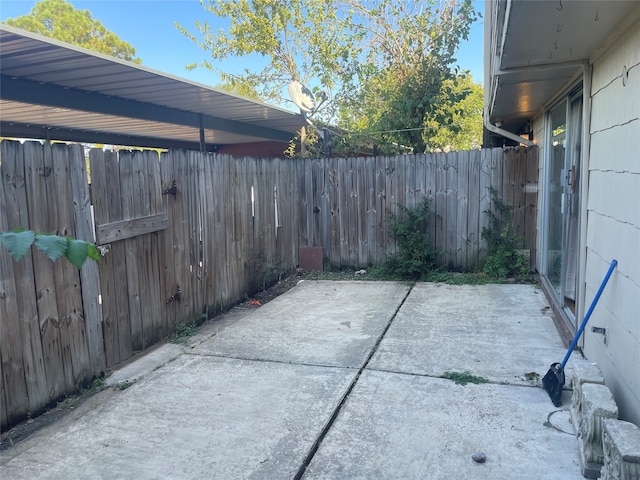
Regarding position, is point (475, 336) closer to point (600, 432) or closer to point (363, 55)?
point (600, 432)

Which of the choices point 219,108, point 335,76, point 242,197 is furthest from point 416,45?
point 242,197

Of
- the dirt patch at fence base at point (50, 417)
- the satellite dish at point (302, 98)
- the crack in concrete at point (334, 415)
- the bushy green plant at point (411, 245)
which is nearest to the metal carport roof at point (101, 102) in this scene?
the satellite dish at point (302, 98)

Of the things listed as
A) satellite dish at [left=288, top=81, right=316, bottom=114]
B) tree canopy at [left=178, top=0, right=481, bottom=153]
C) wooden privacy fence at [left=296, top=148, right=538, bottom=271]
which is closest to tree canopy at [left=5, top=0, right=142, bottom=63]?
tree canopy at [left=178, top=0, right=481, bottom=153]

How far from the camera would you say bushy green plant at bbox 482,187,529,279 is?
609cm

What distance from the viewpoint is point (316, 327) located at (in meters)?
4.48

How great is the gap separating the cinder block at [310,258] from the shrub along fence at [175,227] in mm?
113

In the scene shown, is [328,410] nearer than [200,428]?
No

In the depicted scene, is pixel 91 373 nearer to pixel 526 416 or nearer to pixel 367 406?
pixel 367 406

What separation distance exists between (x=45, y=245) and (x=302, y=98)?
7.12m

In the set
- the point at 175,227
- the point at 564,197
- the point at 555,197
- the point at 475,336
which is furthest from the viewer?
the point at 555,197

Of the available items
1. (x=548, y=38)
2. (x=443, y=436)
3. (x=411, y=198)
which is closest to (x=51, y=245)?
(x=443, y=436)

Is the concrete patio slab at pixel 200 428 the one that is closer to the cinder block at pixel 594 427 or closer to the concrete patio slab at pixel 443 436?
the concrete patio slab at pixel 443 436

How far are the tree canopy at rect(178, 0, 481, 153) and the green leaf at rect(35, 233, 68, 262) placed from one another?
7485 mm

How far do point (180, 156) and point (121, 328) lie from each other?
5.68ft
